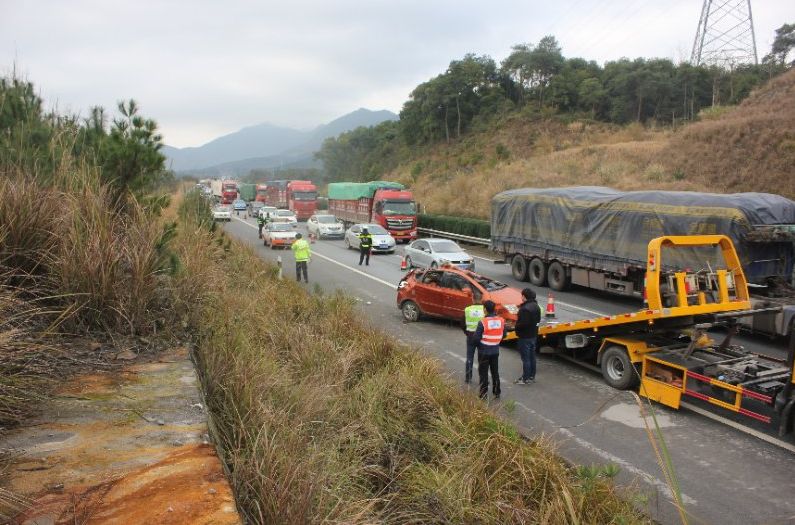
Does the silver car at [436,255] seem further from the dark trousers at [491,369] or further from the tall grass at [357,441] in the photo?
the tall grass at [357,441]

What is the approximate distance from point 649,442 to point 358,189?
3192 cm

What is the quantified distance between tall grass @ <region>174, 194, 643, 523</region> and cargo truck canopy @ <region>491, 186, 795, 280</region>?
349 inches

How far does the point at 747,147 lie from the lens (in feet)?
93.0

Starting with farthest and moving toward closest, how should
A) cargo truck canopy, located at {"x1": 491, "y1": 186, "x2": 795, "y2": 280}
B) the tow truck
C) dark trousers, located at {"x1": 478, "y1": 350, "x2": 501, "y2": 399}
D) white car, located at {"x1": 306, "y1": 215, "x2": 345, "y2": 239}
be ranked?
white car, located at {"x1": 306, "y1": 215, "x2": 345, "y2": 239} → cargo truck canopy, located at {"x1": 491, "y1": 186, "x2": 795, "y2": 280} → dark trousers, located at {"x1": 478, "y1": 350, "x2": 501, "y2": 399} → the tow truck

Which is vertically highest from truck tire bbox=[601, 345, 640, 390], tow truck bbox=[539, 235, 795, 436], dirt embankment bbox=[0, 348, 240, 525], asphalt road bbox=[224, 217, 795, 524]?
dirt embankment bbox=[0, 348, 240, 525]

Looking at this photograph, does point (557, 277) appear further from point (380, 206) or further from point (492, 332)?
point (380, 206)

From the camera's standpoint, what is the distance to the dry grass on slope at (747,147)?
83.0 ft

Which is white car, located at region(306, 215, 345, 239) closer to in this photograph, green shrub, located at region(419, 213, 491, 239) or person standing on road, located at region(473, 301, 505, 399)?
green shrub, located at region(419, 213, 491, 239)

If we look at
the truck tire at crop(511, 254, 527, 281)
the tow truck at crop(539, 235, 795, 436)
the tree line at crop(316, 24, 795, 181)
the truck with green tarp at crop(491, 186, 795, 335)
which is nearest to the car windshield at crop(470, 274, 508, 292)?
the tow truck at crop(539, 235, 795, 436)

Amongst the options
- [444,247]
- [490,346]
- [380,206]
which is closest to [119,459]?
[490,346]

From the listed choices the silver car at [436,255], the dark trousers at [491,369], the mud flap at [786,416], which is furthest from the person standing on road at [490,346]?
the silver car at [436,255]

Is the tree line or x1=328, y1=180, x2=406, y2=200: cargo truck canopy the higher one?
the tree line

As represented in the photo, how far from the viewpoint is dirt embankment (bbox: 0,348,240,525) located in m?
2.71

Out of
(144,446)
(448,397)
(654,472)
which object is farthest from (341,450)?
(654,472)
